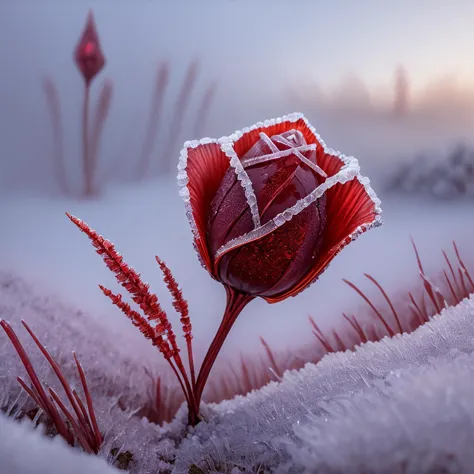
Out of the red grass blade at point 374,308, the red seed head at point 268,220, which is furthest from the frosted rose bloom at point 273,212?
the red grass blade at point 374,308

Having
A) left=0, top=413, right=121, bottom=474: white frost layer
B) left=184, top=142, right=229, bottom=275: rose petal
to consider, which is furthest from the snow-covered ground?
left=184, top=142, right=229, bottom=275: rose petal

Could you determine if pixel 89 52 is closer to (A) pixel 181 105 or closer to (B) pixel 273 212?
(A) pixel 181 105

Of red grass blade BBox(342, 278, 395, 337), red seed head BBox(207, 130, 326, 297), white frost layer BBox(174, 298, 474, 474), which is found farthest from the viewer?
red grass blade BBox(342, 278, 395, 337)

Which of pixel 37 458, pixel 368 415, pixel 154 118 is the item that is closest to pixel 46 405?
pixel 37 458

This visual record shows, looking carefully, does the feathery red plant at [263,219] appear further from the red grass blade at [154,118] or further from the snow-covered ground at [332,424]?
the red grass blade at [154,118]

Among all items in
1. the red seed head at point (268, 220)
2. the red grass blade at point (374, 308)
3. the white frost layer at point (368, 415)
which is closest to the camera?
the white frost layer at point (368, 415)

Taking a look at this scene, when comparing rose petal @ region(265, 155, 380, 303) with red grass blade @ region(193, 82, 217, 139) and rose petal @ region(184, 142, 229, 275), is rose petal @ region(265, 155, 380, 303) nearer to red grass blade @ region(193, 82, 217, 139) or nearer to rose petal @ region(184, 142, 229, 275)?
rose petal @ region(184, 142, 229, 275)

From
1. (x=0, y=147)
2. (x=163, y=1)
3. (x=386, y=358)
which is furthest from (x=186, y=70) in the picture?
(x=386, y=358)
